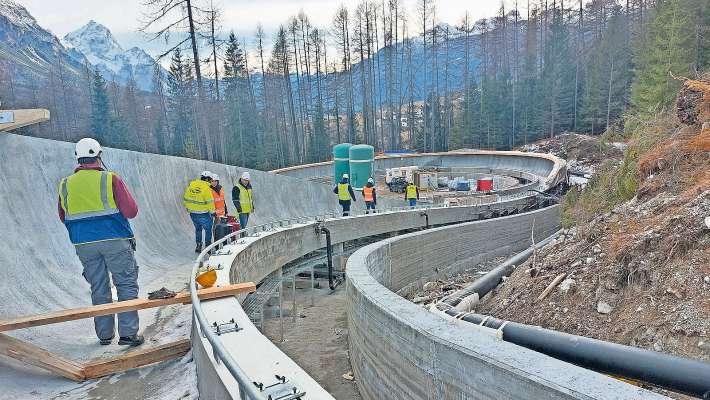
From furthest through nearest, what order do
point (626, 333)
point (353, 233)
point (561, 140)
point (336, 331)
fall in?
point (561, 140)
point (353, 233)
point (336, 331)
point (626, 333)

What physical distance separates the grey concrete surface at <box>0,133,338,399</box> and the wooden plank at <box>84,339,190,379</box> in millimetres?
219

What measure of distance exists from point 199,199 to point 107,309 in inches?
210

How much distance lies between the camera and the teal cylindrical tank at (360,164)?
25812mm

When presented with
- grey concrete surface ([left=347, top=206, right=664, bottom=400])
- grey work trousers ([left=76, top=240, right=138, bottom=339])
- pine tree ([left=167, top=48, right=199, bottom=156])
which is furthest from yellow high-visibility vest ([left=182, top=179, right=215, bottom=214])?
pine tree ([left=167, top=48, right=199, bottom=156])

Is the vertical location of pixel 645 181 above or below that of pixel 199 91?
below

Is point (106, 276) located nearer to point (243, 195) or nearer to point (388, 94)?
point (243, 195)

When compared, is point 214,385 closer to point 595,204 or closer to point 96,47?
point 595,204

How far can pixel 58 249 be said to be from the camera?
657 centimetres

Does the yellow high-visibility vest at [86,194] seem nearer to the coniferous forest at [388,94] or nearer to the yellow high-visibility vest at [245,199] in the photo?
the yellow high-visibility vest at [245,199]

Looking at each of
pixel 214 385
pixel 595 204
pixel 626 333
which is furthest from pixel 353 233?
pixel 214 385

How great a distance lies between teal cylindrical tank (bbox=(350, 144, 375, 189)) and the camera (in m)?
25.8

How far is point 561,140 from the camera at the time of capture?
37312mm

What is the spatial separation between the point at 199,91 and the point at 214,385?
18.9 m

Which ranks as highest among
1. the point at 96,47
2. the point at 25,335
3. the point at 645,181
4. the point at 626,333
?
the point at 96,47
